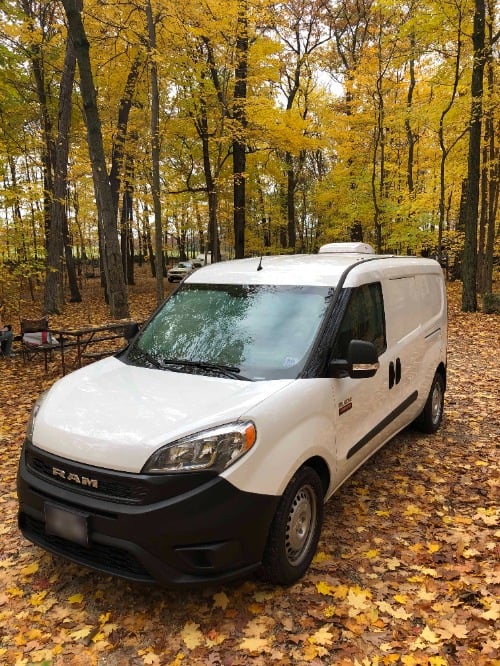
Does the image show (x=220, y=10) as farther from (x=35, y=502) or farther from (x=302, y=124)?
(x=35, y=502)

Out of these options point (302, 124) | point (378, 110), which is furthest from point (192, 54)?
point (378, 110)

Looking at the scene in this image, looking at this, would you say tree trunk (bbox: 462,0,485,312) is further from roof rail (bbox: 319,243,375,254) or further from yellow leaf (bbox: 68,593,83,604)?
yellow leaf (bbox: 68,593,83,604)

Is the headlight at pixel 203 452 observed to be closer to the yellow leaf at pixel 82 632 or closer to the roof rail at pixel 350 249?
the yellow leaf at pixel 82 632

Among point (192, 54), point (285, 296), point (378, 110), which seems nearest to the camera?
point (285, 296)

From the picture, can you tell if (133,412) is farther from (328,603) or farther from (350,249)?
(350,249)

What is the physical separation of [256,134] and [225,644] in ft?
54.7

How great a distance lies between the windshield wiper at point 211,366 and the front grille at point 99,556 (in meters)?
1.26

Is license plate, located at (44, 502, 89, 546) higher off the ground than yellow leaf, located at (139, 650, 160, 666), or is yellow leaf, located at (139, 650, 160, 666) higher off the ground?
license plate, located at (44, 502, 89, 546)

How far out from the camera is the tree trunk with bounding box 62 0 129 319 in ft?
33.2

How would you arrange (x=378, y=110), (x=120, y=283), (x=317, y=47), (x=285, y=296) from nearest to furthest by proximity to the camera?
(x=285, y=296), (x=120, y=283), (x=378, y=110), (x=317, y=47)

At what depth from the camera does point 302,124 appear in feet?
57.6

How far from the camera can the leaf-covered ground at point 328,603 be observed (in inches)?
104

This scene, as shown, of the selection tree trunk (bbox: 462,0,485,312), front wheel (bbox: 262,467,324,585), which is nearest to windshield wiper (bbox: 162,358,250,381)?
front wheel (bbox: 262,467,324,585)

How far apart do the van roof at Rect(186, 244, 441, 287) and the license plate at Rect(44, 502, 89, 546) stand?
221 centimetres
